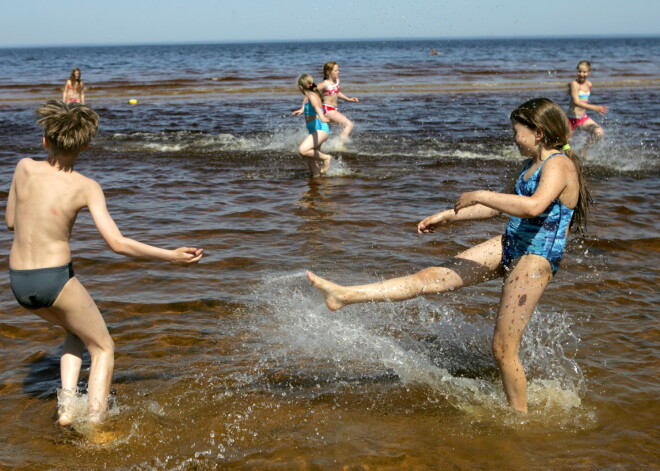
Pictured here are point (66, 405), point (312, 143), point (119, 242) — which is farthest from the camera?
point (312, 143)

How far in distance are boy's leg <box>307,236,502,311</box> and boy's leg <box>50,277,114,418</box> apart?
133 centimetres

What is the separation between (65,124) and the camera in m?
3.72

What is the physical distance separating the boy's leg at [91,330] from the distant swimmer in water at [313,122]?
779 cm

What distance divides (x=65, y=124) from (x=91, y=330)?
115 cm

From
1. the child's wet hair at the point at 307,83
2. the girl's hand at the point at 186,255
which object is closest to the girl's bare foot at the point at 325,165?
the child's wet hair at the point at 307,83

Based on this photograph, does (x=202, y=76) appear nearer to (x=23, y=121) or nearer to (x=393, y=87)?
(x=393, y=87)

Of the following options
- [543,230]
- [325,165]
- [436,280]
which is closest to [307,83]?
[325,165]

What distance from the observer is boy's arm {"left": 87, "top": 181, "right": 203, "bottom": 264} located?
3.71m

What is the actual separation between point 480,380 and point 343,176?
7577 millimetres

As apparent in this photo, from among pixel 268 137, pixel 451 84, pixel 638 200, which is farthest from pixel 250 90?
pixel 638 200

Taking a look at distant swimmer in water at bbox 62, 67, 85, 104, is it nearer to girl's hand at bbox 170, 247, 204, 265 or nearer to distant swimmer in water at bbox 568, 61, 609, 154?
distant swimmer in water at bbox 568, 61, 609, 154

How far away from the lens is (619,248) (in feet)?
25.8

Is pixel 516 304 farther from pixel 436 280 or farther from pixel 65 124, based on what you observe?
pixel 65 124

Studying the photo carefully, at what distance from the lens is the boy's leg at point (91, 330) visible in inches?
153
